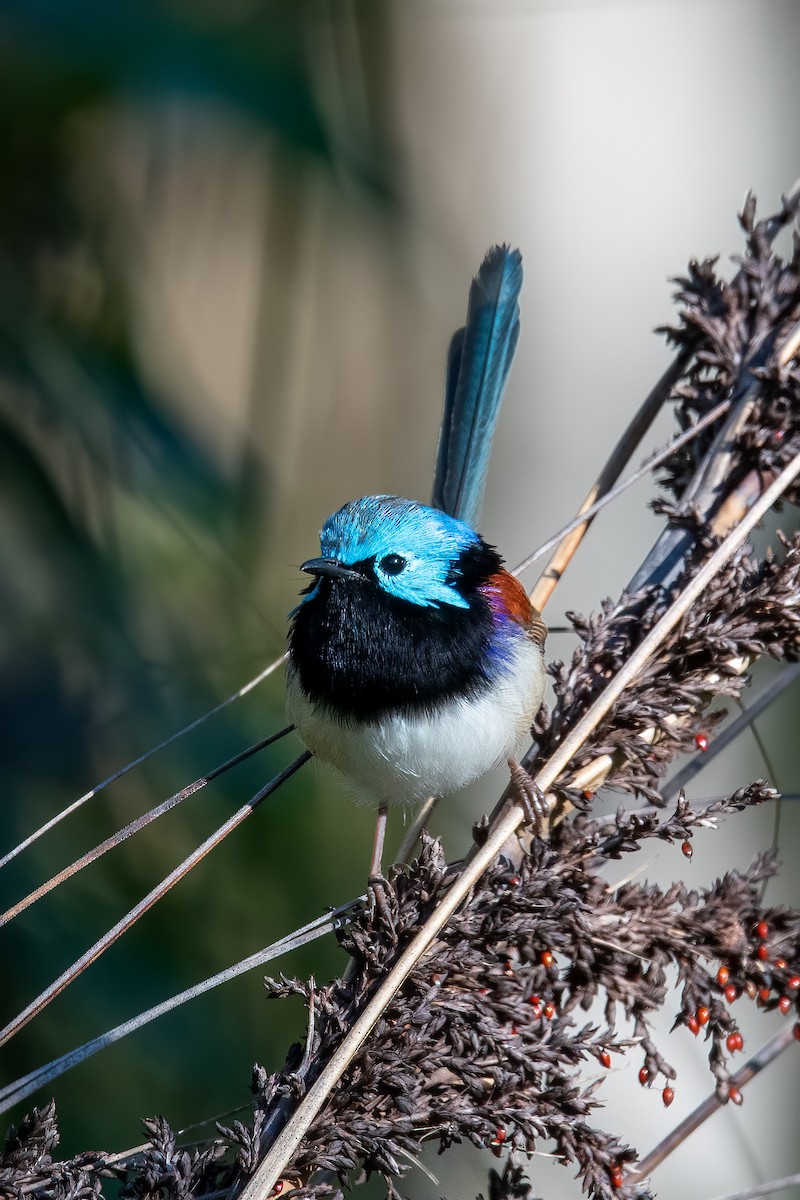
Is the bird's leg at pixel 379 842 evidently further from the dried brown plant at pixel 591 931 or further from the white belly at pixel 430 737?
the dried brown plant at pixel 591 931

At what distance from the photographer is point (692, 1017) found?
1554mm

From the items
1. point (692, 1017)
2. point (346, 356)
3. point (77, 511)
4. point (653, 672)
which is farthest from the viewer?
point (346, 356)

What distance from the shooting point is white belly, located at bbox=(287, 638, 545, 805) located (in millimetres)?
2211

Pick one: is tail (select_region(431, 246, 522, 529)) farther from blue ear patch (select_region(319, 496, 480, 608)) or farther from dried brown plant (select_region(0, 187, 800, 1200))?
dried brown plant (select_region(0, 187, 800, 1200))

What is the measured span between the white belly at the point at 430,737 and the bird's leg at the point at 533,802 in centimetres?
50

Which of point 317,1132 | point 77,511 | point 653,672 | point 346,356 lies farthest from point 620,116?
point 317,1132

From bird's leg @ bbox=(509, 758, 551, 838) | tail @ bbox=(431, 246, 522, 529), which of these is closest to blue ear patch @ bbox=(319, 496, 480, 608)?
tail @ bbox=(431, 246, 522, 529)

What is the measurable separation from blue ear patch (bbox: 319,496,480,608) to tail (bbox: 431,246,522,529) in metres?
Answer: 0.52

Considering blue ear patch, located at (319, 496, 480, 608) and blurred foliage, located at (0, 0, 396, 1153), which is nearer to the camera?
blue ear patch, located at (319, 496, 480, 608)

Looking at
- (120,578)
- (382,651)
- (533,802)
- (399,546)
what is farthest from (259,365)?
(533,802)

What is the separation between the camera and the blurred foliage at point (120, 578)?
2.59 metres

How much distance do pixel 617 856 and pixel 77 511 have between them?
1.77m

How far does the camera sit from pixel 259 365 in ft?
12.6

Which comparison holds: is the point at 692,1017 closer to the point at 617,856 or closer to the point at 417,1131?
the point at 617,856
